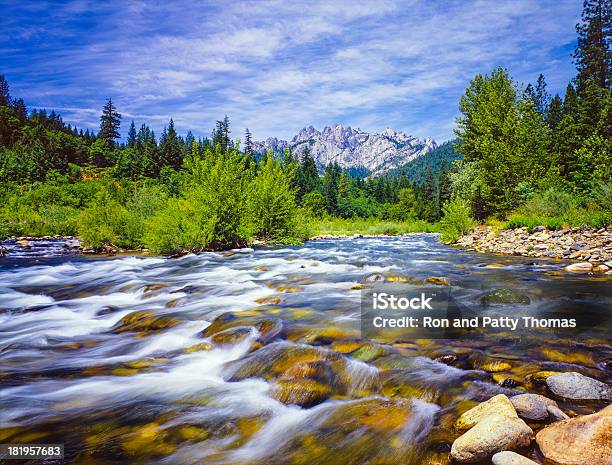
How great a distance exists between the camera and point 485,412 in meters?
3.08

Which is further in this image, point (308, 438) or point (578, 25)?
point (578, 25)

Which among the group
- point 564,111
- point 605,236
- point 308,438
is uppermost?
point 564,111

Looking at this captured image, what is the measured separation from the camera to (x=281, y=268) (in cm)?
1229

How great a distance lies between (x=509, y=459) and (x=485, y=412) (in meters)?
0.56

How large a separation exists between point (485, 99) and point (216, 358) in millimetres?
30435

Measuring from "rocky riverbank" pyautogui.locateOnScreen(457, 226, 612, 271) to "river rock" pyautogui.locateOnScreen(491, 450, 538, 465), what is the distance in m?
10.3

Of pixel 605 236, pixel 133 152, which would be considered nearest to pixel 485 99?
pixel 605 236

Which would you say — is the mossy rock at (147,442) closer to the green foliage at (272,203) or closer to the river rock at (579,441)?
the river rock at (579,441)

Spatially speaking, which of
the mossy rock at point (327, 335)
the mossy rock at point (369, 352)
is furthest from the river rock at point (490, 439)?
the mossy rock at point (327, 335)

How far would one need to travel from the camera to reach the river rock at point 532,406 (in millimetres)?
3088

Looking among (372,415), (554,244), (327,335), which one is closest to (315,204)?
(554,244)

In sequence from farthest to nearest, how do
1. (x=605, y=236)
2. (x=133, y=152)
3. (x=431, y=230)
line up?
(x=133, y=152) < (x=431, y=230) < (x=605, y=236)

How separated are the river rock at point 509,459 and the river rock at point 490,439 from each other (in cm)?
8

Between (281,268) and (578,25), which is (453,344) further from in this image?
(578,25)
